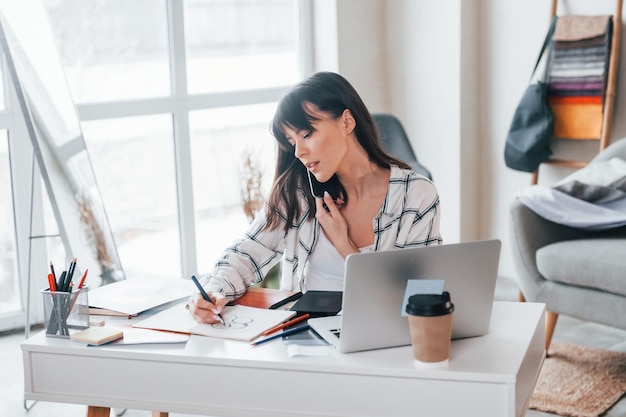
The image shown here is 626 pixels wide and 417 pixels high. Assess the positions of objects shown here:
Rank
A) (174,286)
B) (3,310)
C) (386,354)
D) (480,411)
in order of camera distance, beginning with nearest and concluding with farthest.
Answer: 1. (480,411)
2. (386,354)
3. (174,286)
4. (3,310)

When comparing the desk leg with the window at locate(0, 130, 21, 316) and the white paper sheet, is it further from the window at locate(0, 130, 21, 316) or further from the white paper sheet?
the window at locate(0, 130, 21, 316)

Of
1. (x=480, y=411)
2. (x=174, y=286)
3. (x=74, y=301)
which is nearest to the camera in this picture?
(x=480, y=411)

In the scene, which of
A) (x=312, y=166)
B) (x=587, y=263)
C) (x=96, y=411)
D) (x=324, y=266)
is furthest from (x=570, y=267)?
(x=96, y=411)

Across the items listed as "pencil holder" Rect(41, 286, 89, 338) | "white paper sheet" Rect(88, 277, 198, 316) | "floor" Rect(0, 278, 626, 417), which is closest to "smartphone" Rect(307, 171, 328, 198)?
"white paper sheet" Rect(88, 277, 198, 316)

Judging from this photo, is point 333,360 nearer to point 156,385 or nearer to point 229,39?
point 156,385

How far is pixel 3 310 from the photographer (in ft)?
12.0

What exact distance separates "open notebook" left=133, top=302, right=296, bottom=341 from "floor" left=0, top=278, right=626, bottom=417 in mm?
974

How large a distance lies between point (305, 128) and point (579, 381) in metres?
1.48

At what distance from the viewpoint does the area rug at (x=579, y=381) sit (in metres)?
2.65

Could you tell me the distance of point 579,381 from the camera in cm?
286

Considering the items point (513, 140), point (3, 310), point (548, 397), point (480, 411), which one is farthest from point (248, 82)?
point (480, 411)

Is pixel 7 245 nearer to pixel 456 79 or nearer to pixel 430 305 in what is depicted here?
pixel 456 79

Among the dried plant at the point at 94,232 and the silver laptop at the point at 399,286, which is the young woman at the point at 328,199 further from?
the dried plant at the point at 94,232

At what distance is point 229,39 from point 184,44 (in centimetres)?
26
